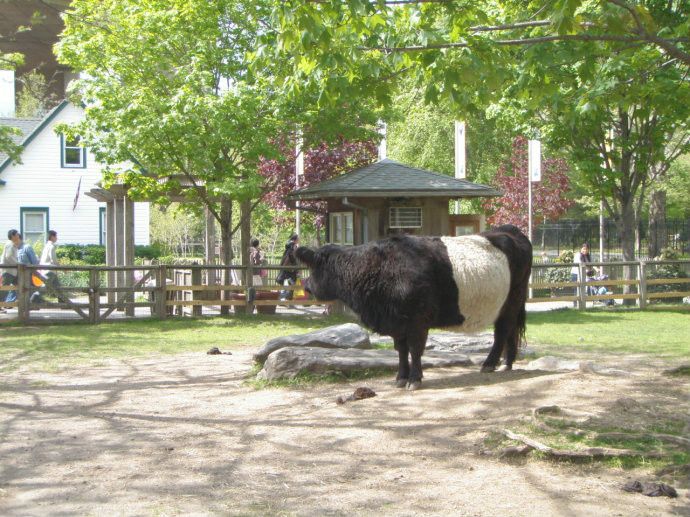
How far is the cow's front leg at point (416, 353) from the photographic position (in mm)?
9094

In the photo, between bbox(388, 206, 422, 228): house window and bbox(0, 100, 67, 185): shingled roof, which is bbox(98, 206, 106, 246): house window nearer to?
bbox(0, 100, 67, 185): shingled roof

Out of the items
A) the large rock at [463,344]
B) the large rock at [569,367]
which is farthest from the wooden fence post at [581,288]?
the large rock at [569,367]

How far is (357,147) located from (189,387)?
51.3 feet

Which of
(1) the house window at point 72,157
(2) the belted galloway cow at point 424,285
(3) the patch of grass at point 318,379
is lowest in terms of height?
(3) the patch of grass at point 318,379

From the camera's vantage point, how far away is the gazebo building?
17875 millimetres

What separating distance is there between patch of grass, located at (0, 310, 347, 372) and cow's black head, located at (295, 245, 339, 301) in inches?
164

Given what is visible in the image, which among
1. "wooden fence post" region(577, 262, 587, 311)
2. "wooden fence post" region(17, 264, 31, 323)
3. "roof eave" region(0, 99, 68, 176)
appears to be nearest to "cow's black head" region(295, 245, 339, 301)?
"wooden fence post" region(17, 264, 31, 323)

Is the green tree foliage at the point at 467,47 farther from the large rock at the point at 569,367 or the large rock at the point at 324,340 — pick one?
the large rock at the point at 324,340

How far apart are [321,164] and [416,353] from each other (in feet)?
51.1

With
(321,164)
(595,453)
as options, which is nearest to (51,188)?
(321,164)

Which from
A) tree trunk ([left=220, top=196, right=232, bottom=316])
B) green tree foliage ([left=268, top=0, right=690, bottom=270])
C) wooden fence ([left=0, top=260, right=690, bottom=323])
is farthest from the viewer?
tree trunk ([left=220, top=196, right=232, bottom=316])

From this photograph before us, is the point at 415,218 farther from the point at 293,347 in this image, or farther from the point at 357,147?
the point at 293,347

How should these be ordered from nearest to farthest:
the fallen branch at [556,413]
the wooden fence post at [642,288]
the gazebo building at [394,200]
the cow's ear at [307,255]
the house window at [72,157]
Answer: the fallen branch at [556,413] → the cow's ear at [307,255] → the gazebo building at [394,200] → the wooden fence post at [642,288] → the house window at [72,157]

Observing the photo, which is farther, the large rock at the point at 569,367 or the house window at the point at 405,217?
the house window at the point at 405,217
